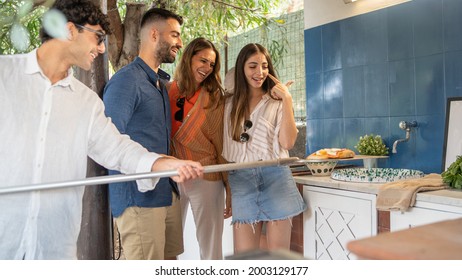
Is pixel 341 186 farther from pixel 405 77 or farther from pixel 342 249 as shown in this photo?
pixel 405 77

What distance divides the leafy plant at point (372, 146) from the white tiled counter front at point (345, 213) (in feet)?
1.04

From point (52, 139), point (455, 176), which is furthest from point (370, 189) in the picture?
point (52, 139)

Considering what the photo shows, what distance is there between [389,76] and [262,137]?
2.18ft

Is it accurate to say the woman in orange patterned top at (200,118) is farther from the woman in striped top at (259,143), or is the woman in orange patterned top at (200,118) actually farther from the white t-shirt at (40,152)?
the white t-shirt at (40,152)

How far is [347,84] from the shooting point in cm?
202

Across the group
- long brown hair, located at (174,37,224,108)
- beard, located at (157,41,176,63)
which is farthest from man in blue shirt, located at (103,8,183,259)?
long brown hair, located at (174,37,224,108)

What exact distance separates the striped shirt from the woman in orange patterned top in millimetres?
75

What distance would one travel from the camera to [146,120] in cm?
126

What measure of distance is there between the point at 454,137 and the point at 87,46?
1.17 meters

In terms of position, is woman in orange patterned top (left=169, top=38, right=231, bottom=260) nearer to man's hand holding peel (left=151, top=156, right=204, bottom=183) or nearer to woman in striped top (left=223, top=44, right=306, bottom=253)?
woman in striped top (left=223, top=44, right=306, bottom=253)

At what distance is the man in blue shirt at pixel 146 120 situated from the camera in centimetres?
123

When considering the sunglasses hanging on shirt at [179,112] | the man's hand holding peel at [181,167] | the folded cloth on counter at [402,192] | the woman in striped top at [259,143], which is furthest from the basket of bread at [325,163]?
the man's hand holding peel at [181,167]

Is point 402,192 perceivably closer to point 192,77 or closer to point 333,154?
point 333,154

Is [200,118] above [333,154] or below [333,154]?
above
